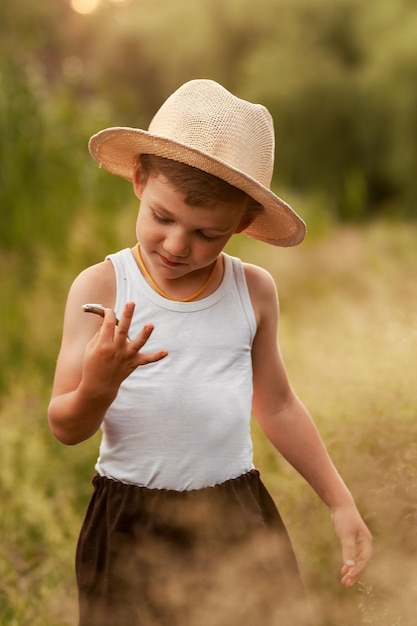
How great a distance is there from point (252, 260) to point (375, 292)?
4.75 feet

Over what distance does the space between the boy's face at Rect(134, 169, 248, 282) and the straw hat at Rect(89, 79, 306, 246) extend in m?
0.06

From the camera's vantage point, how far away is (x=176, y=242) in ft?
4.94

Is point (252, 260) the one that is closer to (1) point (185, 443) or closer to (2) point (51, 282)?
(2) point (51, 282)

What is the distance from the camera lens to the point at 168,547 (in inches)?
62.9

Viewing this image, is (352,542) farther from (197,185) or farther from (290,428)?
(197,185)

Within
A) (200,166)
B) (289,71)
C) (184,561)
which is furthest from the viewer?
(289,71)

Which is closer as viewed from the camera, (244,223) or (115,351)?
(115,351)

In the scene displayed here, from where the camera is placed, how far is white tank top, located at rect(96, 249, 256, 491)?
61.9 inches

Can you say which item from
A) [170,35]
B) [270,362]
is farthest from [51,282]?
[170,35]

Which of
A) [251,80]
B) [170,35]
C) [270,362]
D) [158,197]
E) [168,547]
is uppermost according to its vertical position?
[170,35]

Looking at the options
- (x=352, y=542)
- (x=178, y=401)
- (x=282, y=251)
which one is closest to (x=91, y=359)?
(x=178, y=401)

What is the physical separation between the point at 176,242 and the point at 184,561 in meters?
0.57

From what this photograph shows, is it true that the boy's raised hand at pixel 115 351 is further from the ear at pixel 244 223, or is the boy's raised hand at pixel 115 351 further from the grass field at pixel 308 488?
the grass field at pixel 308 488

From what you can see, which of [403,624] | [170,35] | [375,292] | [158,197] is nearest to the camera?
[158,197]
